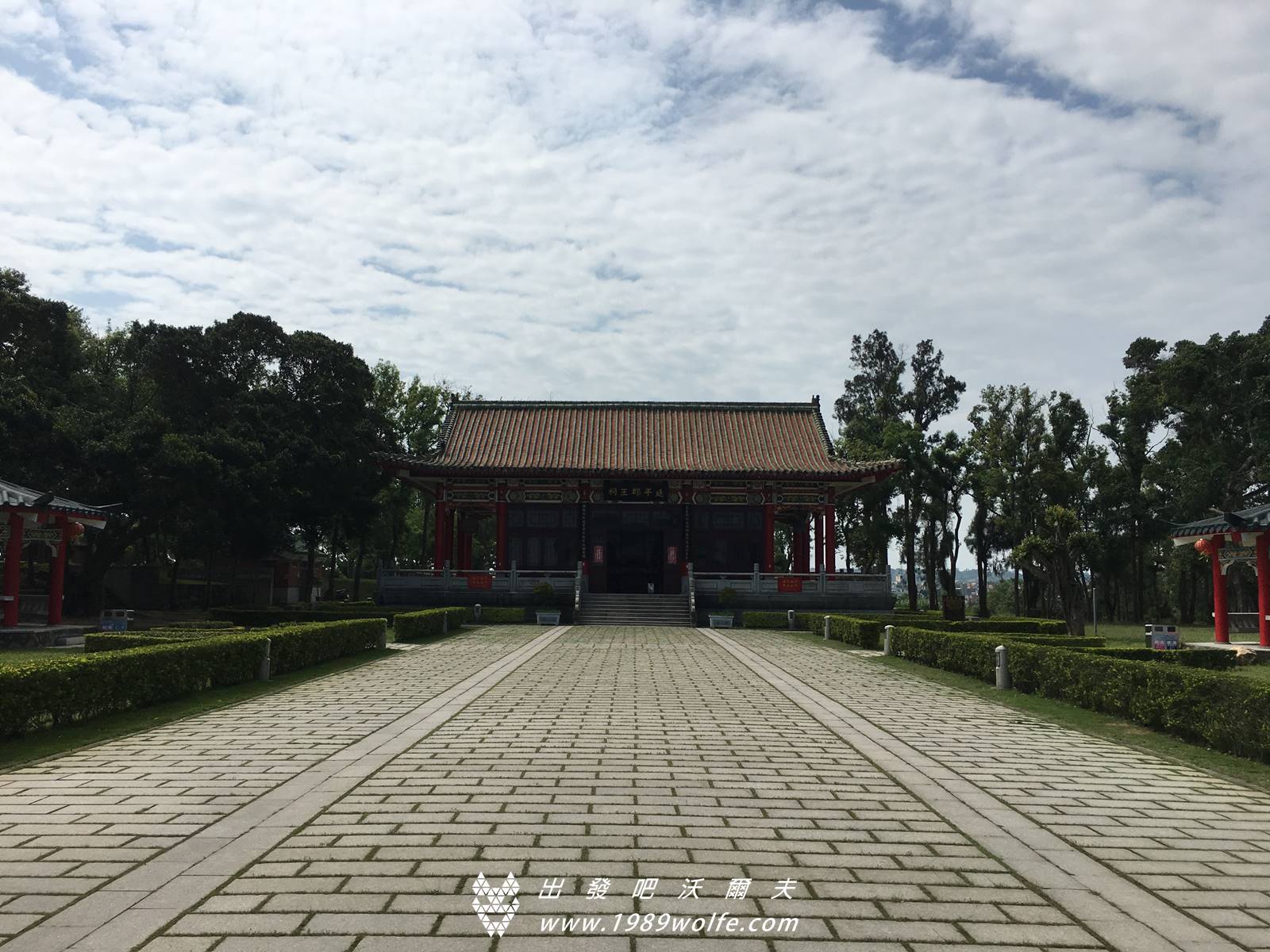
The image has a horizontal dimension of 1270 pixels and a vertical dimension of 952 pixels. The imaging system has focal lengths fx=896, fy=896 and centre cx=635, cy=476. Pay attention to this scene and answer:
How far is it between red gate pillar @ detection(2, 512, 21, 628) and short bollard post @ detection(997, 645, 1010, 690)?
63.5ft

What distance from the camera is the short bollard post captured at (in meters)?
12.4

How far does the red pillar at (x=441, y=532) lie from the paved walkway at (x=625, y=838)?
73.5 ft

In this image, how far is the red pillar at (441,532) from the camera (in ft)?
104

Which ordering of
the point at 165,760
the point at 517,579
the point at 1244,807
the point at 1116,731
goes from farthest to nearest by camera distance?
the point at 517,579
the point at 1116,731
the point at 165,760
the point at 1244,807

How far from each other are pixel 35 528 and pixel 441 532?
13951 millimetres

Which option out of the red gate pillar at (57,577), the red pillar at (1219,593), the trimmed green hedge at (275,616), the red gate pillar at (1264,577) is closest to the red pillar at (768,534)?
the trimmed green hedge at (275,616)

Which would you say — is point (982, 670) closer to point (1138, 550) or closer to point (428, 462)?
point (428, 462)

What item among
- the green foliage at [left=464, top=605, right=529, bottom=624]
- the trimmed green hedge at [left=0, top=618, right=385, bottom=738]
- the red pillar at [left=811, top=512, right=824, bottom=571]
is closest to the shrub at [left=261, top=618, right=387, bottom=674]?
the trimmed green hedge at [left=0, top=618, right=385, bottom=738]

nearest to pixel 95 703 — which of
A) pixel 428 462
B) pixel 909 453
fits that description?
pixel 428 462

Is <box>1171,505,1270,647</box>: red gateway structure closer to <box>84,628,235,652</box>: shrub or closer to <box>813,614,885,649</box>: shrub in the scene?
<box>813,614,885,649</box>: shrub

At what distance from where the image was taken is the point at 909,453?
4122 centimetres

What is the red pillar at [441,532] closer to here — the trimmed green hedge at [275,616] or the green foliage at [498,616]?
the green foliage at [498,616]

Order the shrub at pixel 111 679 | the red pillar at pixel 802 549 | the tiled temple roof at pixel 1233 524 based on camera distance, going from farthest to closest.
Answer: the red pillar at pixel 802 549, the tiled temple roof at pixel 1233 524, the shrub at pixel 111 679

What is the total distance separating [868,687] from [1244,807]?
6.47 m
